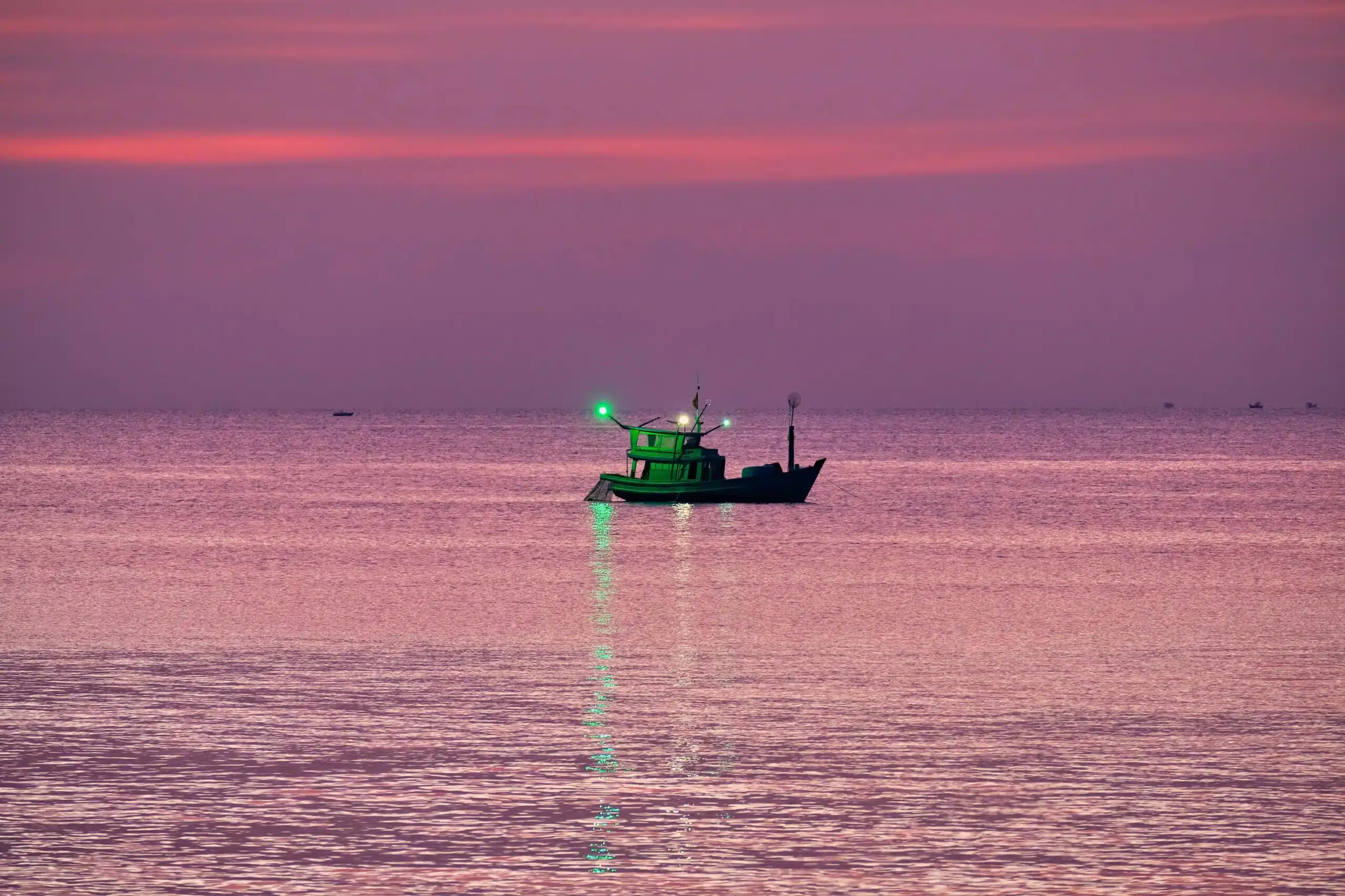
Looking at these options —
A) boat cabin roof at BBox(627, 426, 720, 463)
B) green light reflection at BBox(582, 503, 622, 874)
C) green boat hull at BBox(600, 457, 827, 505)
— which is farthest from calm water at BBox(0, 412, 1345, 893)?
boat cabin roof at BBox(627, 426, 720, 463)

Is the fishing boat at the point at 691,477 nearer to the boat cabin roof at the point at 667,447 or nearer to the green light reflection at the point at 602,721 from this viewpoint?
the boat cabin roof at the point at 667,447

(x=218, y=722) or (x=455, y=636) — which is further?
(x=455, y=636)

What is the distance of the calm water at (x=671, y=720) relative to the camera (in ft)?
61.5

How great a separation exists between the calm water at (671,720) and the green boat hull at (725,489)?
95.3 ft

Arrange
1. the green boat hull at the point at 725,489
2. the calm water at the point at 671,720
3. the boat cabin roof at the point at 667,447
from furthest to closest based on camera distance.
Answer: the boat cabin roof at the point at 667,447 < the green boat hull at the point at 725,489 < the calm water at the point at 671,720

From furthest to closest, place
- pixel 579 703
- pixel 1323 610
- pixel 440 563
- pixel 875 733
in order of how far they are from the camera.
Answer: pixel 440 563 → pixel 1323 610 → pixel 579 703 → pixel 875 733

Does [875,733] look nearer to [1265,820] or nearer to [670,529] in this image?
[1265,820]

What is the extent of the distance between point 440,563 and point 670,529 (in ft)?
77.3

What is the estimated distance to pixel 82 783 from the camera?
2194 centimetres

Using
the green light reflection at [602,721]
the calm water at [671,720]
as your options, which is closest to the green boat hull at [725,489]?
the calm water at [671,720]

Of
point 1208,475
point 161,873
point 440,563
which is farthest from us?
point 1208,475

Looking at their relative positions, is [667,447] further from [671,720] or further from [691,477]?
[671,720]

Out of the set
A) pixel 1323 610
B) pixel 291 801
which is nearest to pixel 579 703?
pixel 291 801

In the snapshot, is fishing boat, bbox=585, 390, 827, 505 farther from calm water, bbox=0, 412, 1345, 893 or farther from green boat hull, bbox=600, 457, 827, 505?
calm water, bbox=0, 412, 1345, 893
